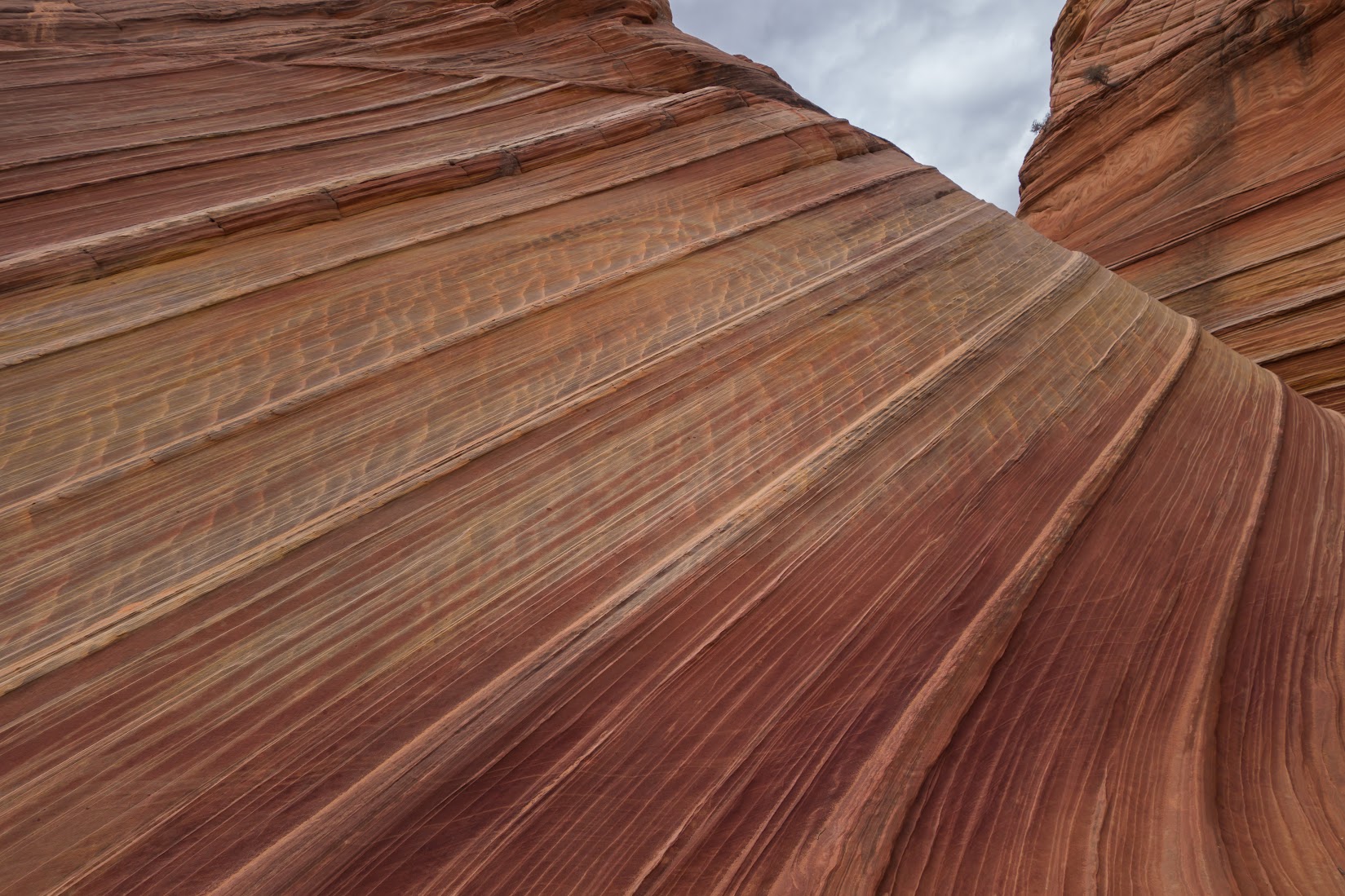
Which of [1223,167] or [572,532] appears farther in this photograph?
[1223,167]

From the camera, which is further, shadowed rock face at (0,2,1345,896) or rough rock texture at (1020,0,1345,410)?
rough rock texture at (1020,0,1345,410)

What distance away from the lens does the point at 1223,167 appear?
4.02 metres

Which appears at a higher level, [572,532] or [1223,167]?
[1223,167]

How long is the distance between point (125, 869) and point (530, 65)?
2390mm

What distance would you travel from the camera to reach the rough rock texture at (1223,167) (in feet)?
11.0

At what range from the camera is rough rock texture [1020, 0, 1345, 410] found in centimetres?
336

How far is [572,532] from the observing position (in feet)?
4.02

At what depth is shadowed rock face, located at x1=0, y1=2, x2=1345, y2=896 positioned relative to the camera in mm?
927

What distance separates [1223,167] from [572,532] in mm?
4735

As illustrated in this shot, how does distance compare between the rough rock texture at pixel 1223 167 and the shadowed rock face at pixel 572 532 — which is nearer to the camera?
the shadowed rock face at pixel 572 532

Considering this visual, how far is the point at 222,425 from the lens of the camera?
1.23 metres

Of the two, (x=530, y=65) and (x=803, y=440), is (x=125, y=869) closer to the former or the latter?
(x=803, y=440)

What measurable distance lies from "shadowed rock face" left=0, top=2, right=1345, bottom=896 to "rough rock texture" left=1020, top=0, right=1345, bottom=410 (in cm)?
173

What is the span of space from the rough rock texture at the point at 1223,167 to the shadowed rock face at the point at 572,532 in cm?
173
